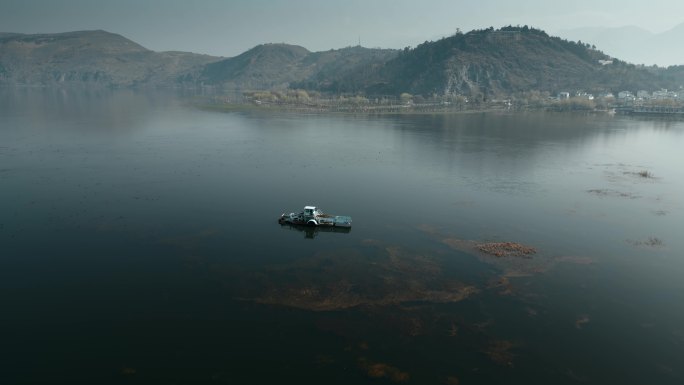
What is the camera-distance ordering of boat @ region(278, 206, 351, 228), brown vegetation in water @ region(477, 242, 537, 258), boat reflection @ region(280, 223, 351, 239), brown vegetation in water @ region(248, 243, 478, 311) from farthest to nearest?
1. boat @ region(278, 206, 351, 228)
2. boat reflection @ region(280, 223, 351, 239)
3. brown vegetation in water @ region(477, 242, 537, 258)
4. brown vegetation in water @ region(248, 243, 478, 311)

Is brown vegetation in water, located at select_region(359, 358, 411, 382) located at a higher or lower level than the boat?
lower

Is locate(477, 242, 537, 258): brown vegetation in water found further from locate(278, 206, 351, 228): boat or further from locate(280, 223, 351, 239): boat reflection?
locate(278, 206, 351, 228): boat

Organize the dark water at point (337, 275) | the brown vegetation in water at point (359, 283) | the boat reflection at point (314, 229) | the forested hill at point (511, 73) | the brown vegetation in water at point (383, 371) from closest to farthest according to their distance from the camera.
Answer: the brown vegetation in water at point (383, 371), the dark water at point (337, 275), the brown vegetation in water at point (359, 283), the boat reflection at point (314, 229), the forested hill at point (511, 73)

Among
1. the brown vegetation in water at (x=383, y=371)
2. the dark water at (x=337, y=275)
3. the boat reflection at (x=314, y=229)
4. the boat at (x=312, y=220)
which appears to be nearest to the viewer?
the brown vegetation in water at (x=383, y=371)

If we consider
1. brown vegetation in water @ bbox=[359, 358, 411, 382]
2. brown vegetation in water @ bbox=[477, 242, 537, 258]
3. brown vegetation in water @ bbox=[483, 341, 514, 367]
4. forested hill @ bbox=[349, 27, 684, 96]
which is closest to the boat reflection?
brown vegetation in water @ bbox=[477, 242, 537, 258]

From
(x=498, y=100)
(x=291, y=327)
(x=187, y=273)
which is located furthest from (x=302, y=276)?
(x=498, y=100)

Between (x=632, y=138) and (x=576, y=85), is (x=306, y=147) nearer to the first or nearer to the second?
(x=632, y=138)

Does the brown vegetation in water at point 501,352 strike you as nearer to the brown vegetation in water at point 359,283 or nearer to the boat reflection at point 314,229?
the brown vegetation in water at point 359,283

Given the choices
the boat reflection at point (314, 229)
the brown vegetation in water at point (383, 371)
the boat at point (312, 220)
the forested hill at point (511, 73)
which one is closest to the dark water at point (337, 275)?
the brown vegetation in water at point (383, 371)

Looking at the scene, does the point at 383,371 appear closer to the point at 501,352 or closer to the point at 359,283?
the point at 501,352
